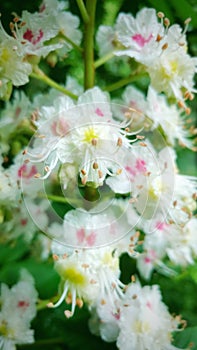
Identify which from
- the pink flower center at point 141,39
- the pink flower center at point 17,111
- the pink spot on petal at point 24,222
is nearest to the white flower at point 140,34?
the pink flower center at point 141,39

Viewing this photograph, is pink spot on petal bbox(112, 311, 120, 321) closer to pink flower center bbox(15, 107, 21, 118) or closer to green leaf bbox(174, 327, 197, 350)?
green leaf bbox(174, 327, 197, 350)

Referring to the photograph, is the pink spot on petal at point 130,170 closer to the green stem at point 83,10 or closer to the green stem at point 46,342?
the green stem at point 83,10

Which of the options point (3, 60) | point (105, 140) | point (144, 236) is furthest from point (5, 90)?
point (144, 236)

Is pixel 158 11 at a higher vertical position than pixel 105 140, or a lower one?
higher

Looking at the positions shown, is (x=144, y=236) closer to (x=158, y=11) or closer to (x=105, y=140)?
(x=105, y=140)

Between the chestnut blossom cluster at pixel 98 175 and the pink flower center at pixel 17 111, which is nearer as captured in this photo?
the chestnut blossom cluster at pixel 98 175

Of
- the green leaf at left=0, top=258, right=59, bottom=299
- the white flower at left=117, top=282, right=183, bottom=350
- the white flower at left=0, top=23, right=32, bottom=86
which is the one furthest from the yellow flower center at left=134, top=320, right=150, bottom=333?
the white flower at left=0, top=23, right=32, bottom=86

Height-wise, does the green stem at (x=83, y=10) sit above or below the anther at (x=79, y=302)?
above

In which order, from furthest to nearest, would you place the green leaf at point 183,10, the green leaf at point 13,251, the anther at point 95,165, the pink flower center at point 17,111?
the green leaf at point 13,251
the pink flower center at point 17,111
the green leaf at point 183,10
the anther at point 95,165
